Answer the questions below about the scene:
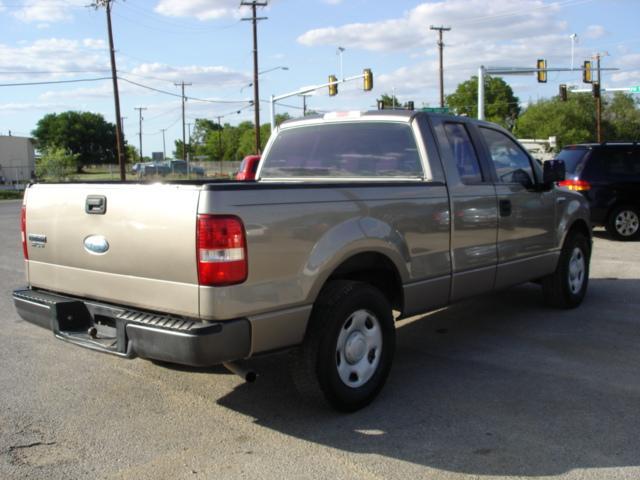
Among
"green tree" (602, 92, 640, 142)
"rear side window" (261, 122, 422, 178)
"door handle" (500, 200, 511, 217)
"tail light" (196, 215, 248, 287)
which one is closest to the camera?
"tail light" (196, 215, 248, 287)

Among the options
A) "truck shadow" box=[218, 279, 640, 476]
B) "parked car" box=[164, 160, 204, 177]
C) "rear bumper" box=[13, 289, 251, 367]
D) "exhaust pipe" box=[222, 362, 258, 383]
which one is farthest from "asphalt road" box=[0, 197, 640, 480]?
"parked car" box=[164, 160, 204, 177]

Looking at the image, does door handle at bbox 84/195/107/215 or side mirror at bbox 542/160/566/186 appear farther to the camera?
side mirror at bbox 542/160/566/186

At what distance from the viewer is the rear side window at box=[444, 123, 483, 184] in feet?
17.5

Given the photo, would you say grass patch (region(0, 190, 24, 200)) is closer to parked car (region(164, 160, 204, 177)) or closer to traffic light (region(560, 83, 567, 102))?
parked car (region(164, 160, 204, 177))

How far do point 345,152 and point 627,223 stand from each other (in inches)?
353

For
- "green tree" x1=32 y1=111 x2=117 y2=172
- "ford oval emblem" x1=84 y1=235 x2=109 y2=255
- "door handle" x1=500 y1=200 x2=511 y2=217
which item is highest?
"green tree" x1=32 y1=111 x2=117 y2=172

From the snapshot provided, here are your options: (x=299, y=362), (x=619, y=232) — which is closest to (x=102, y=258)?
(x=299, y=362)

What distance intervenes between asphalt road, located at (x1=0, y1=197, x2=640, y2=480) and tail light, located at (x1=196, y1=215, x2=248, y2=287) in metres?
1.00

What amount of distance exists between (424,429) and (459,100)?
313 ft

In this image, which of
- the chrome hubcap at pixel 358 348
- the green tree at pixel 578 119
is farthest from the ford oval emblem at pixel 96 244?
the green tree at pixel 578 119

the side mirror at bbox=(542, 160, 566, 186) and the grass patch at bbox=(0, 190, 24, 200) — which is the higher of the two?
the side mirror at bbox=(542, 160, 566, 186)

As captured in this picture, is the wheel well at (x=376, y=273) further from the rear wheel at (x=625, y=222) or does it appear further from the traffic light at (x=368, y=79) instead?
the traffic light at (x=368, y=79)

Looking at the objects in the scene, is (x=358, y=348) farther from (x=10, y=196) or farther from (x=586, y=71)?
(x=10, y=196)

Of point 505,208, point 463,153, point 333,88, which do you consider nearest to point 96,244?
point 463,153
